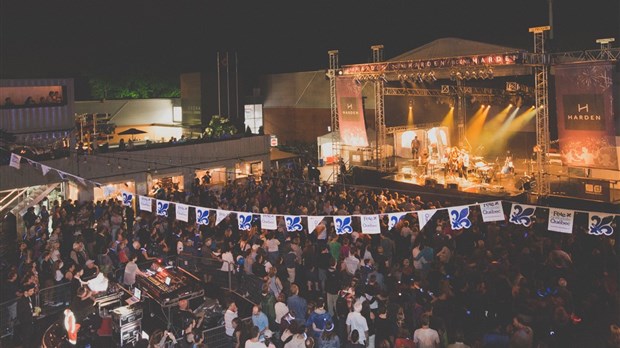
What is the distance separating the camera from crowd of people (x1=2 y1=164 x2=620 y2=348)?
8.05m

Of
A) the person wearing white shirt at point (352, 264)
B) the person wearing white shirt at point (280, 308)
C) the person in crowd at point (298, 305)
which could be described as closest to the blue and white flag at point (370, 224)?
the person wearing white shirt at point (352, 264)

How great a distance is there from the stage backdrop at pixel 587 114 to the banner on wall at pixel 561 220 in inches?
230

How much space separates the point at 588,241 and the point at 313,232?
20.7ft

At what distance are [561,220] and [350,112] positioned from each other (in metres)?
13.5

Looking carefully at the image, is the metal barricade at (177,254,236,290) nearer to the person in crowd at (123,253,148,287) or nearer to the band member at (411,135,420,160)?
the person in crowd at (123,253,148,287)

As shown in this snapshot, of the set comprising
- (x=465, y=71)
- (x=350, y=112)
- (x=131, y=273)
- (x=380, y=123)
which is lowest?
(x=131, y=273)

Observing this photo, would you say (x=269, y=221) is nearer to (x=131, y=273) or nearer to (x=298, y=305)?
(x=131, y=273)

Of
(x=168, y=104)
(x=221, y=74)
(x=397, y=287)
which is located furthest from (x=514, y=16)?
(x=397, y=287)

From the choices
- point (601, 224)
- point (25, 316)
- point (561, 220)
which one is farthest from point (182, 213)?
point (601, 224)

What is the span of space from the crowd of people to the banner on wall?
0.45m

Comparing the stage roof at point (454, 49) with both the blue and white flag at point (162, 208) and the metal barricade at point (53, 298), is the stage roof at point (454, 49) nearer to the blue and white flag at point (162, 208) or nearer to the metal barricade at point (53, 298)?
the blue and white flag at point (162, 208)

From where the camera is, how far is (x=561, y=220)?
10.6 metres

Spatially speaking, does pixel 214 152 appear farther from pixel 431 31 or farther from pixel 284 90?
pixel 431 31

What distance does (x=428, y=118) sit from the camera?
28609 millimetres
